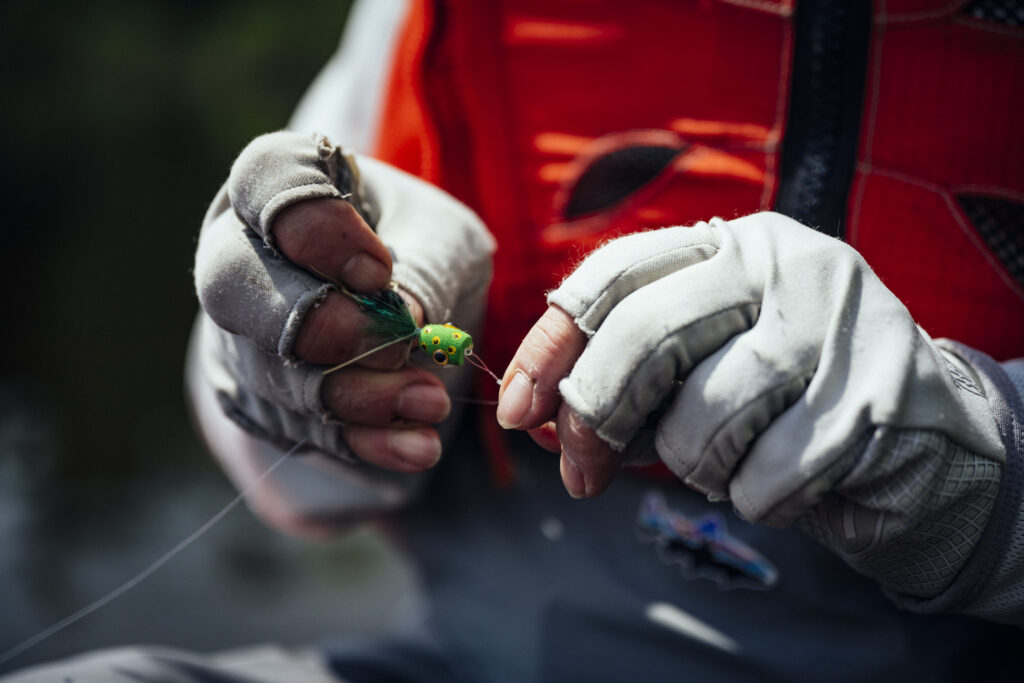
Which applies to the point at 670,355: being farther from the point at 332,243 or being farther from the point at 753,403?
the point at 332,243

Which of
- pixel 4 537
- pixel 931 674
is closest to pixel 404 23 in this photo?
pixel 931 674

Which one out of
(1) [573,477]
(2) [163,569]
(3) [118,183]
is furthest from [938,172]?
(3) [118,183]

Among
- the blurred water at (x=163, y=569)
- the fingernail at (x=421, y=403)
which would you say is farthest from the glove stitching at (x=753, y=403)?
the blurred water at (x=163, y=569)

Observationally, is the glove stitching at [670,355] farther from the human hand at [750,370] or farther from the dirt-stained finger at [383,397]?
the dirt-stained finger at [383,397]

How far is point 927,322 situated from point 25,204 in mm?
2159

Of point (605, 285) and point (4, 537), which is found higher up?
point (605, 285)

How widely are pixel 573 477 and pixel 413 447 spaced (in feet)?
0.49

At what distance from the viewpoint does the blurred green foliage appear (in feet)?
5.63

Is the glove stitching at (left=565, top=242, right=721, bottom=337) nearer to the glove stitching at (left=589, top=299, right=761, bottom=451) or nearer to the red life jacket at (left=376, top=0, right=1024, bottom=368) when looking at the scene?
the glove stitching at (left=589, top=299, right=761, bottom=451)

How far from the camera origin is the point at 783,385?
44cm

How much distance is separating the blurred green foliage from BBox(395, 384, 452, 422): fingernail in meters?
1.26

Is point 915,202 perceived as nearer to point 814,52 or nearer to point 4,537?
point 814,52

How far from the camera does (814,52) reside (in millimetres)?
629

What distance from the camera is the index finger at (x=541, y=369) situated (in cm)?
47
